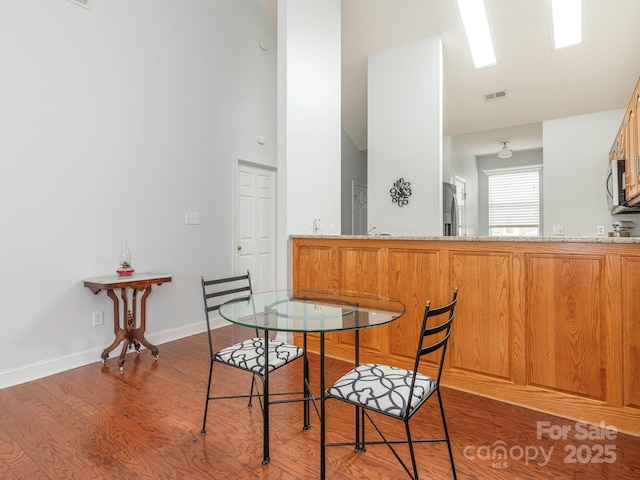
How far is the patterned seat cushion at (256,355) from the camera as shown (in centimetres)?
185

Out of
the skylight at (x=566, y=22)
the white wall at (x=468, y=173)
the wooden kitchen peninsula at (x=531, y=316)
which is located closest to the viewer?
the wooden kitchen peninsula at (x=531, y=316)

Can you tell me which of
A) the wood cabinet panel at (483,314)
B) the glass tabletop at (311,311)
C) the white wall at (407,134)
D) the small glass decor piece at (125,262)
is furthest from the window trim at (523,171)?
the small glass decor piece at (125,262)

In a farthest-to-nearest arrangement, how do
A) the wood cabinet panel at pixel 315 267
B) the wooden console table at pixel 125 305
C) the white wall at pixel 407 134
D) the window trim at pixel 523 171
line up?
the window trim at pixel 523 171
the white wall at pixel 407 134
the wood cabinet panel at pixel 315 267
the wooden console table at pixel 125 305

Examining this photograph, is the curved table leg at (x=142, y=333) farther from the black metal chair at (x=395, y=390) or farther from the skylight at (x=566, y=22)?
the skylight at (x=566, y=22)

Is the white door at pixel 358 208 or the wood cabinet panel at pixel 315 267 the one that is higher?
the white door at pixel 358 208

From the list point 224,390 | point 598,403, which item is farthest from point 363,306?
point 598,403

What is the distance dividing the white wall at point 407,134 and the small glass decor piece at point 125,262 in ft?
9.63

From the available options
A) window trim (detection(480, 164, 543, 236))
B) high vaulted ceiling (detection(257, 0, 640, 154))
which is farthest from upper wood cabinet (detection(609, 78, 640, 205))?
window trim (detection(480, 164, 543, 236))

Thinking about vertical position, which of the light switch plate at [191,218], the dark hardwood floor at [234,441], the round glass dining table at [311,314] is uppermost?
the light switch plate at [191,218]

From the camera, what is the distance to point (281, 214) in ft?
11.0

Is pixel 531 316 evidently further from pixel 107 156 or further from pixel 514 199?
pixel 514 199

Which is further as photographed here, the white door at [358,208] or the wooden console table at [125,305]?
the white door at [358,208]

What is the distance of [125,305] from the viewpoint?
3119mm

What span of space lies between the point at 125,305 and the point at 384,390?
2.54m
